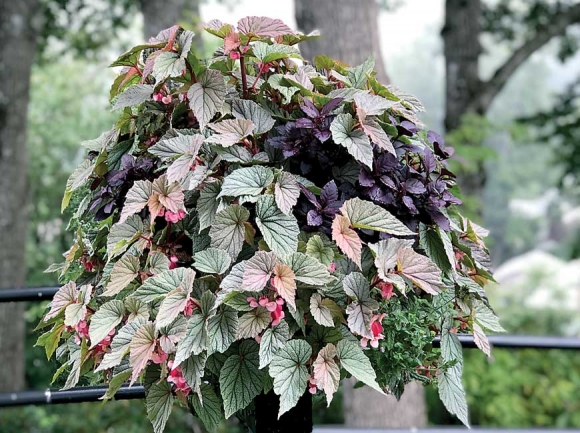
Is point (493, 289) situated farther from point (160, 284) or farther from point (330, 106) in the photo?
point (160, 284)

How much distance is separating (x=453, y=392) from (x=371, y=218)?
1.03 ft

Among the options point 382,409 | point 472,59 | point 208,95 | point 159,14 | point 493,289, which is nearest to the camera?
point 208,95

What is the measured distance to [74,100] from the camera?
7875 millimetres

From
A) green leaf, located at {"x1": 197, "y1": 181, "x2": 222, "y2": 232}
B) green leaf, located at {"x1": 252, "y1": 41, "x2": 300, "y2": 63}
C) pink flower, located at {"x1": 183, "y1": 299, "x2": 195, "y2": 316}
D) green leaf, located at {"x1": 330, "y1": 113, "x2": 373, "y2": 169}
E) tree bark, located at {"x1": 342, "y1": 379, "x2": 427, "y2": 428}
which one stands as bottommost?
tree bark, located at {"x1": 342, "y1": 379, "x2": 427, "y2": 428}

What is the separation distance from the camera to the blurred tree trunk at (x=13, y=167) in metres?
4.79

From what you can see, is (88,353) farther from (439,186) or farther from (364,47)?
(364,47)

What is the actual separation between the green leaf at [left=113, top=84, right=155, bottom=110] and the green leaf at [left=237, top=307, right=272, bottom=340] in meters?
0.35

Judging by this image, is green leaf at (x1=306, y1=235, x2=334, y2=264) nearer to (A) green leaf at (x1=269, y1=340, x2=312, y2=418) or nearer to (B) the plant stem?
(A) green leaf at (x1=269, y1=340, x2=312, y2=418)

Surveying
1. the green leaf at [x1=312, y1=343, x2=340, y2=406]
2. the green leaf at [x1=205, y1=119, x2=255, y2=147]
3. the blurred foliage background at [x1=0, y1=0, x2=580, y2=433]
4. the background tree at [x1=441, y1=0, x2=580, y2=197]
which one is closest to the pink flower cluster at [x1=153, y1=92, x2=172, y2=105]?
the green leaf at [x1=205, y1=119, x2=255, y2=147]

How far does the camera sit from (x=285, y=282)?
854 millimetres

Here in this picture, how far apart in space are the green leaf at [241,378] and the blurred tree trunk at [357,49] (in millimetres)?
2425

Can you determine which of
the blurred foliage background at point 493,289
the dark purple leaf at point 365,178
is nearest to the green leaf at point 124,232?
the dark purple leaf at point 365,178

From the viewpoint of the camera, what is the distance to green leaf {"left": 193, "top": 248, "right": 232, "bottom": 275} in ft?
2.89

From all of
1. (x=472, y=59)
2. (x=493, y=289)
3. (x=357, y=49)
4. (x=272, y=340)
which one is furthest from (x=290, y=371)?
(x=472, y=59)
